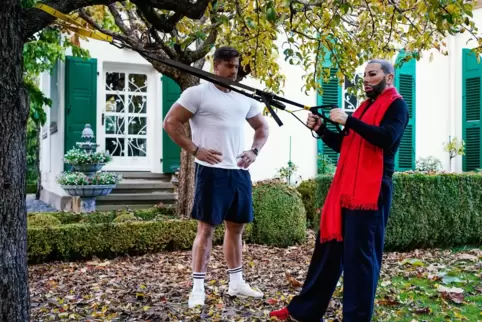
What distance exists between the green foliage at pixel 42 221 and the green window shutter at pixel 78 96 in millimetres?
2828

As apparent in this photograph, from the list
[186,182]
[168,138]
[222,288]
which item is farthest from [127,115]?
[222,288]

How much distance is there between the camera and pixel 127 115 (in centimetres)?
1031

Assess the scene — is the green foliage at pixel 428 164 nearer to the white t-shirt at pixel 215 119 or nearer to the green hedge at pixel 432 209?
the green hedge at pixel 432 209

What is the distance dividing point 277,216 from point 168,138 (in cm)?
360

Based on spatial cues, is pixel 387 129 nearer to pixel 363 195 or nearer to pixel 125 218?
pixel 363 195

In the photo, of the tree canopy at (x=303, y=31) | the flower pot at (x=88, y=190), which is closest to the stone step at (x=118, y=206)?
the flower pot at (x=88, y=190)

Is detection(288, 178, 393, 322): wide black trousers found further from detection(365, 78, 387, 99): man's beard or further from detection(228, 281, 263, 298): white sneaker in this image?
detection(228, 281, 263, 298): white sneaker

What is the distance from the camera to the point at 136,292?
4367 mm

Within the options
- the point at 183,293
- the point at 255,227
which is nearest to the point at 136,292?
the point at 183,293

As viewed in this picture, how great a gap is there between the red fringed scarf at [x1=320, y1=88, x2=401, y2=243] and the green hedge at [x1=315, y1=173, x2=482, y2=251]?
3686 mm

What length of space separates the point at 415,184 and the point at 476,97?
4937 millimetres

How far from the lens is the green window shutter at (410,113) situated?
420 inches

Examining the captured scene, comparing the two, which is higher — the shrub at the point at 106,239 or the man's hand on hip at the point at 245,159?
the man's hand on hip at the point at 245,159

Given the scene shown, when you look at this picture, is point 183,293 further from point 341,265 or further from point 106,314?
point 341,265
